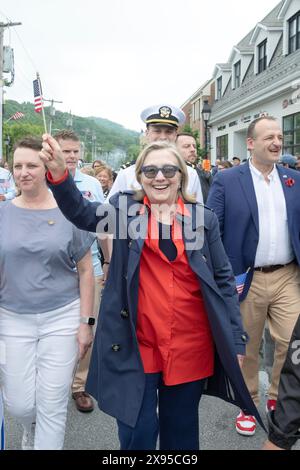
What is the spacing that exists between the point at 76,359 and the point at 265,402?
6.50 ft

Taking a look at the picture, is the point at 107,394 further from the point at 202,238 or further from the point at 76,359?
the point at 202,238

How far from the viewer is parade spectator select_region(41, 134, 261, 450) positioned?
245 centimetres

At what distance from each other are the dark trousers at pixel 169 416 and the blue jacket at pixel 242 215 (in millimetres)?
1318

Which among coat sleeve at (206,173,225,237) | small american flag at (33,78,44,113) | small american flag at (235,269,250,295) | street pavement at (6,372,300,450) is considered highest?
small american flag at (33,78,44,113)

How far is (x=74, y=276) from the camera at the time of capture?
2996 millimetres

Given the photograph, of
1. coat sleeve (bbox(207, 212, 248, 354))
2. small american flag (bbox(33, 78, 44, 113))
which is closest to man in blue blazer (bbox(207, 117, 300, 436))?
coat sleeve (bbox(207, 212, 248, 354))

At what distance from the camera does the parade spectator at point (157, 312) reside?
245 cm

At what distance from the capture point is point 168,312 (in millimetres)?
2457

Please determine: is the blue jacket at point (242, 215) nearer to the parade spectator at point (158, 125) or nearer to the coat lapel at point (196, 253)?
the parade spectator at point (158, 125)

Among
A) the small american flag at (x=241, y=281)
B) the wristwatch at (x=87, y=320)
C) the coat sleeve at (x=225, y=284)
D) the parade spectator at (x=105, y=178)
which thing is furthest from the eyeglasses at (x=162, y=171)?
the parade spectator at (x=105, y=178)

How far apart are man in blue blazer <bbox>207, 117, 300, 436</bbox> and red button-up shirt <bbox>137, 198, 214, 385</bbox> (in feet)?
4.23

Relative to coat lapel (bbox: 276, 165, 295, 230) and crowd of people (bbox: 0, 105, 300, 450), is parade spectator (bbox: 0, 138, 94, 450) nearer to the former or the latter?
crowd of people (bbox: 0, 105, 300, 450)

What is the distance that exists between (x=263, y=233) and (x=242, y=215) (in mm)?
211

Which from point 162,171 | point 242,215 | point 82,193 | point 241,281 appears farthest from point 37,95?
point 241,281
